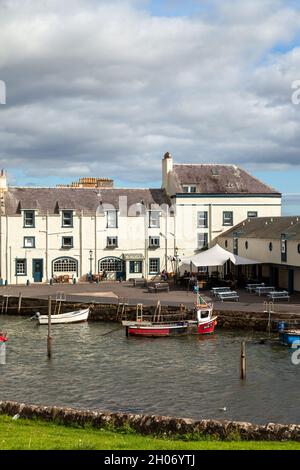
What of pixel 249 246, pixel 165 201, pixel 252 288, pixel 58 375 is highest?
pixel 165 201

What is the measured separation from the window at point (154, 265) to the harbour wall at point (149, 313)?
16367 mm

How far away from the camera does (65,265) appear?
5956 centimetres

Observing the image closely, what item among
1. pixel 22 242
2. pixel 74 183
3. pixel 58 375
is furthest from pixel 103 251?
pixel 58 375

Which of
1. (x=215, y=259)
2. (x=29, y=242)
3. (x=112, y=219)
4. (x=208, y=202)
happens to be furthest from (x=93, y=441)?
(x=208, y=202)

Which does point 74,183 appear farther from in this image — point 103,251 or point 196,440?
point 196,440

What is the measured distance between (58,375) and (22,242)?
30507 millimetres

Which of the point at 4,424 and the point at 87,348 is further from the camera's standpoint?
the point at 87,348

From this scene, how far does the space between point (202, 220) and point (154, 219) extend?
4927 mm

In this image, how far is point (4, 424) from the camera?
17938 millimetres

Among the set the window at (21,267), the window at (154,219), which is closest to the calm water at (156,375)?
the window at (21,267)

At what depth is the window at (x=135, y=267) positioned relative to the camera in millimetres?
60844

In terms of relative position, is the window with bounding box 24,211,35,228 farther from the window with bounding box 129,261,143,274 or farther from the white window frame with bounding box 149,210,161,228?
the white window frame with bounding box 149,210,161,228

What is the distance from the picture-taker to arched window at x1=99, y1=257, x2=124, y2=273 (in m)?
60.6

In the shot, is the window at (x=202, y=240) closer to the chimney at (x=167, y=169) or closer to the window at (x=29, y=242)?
the chimney at (x=167, y=169)
